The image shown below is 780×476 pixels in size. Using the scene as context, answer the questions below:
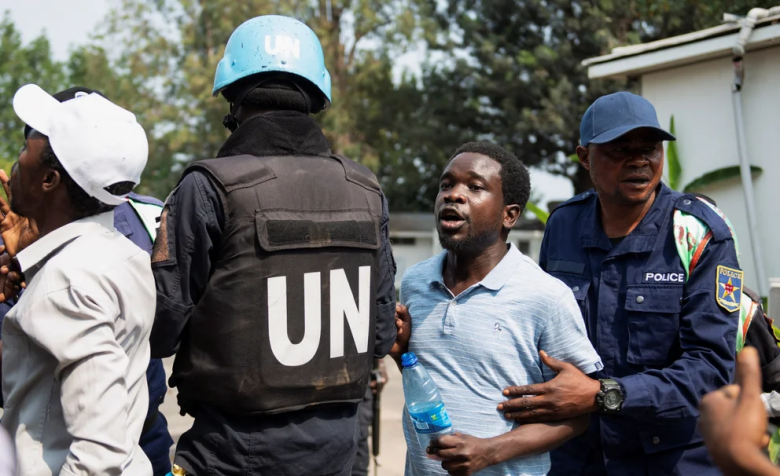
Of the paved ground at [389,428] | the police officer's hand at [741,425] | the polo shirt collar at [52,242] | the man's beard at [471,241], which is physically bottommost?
the paved ground at [389,428]

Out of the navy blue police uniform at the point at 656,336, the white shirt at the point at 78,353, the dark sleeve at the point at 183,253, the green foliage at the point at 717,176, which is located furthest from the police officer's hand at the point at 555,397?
the green foliage at the point at 717,176

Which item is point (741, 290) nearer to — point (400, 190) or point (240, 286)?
point (240, 286)

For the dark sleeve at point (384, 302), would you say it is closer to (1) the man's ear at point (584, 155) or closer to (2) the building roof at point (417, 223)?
(1) the man's ear at point (584, 155)

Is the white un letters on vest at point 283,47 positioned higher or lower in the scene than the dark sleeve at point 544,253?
higher

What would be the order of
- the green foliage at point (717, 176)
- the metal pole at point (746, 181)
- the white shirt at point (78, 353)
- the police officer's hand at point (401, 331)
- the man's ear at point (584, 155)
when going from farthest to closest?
the green foliage at point (717, 176) → the metal pole at point (746, 181) → the man's ear at point (584, 155) → the police officer's hand at point (401, 331) → the white shirt at point (78, 353)

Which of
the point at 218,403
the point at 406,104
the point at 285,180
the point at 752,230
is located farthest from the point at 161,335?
the point at 406,104

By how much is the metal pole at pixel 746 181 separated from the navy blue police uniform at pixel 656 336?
4628 millimetres

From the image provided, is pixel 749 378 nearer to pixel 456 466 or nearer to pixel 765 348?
pixel 456 466

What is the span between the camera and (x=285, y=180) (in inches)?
93.7

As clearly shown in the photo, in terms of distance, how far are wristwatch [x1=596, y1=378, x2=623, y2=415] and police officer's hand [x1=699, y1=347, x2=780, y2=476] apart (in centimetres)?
103

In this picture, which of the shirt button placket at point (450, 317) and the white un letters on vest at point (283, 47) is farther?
the shirt button placket at point (450, 317)

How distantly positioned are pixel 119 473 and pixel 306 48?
1.46 metres

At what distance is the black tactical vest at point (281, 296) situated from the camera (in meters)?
2.23

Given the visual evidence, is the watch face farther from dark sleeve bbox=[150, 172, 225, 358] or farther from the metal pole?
the metal pole
